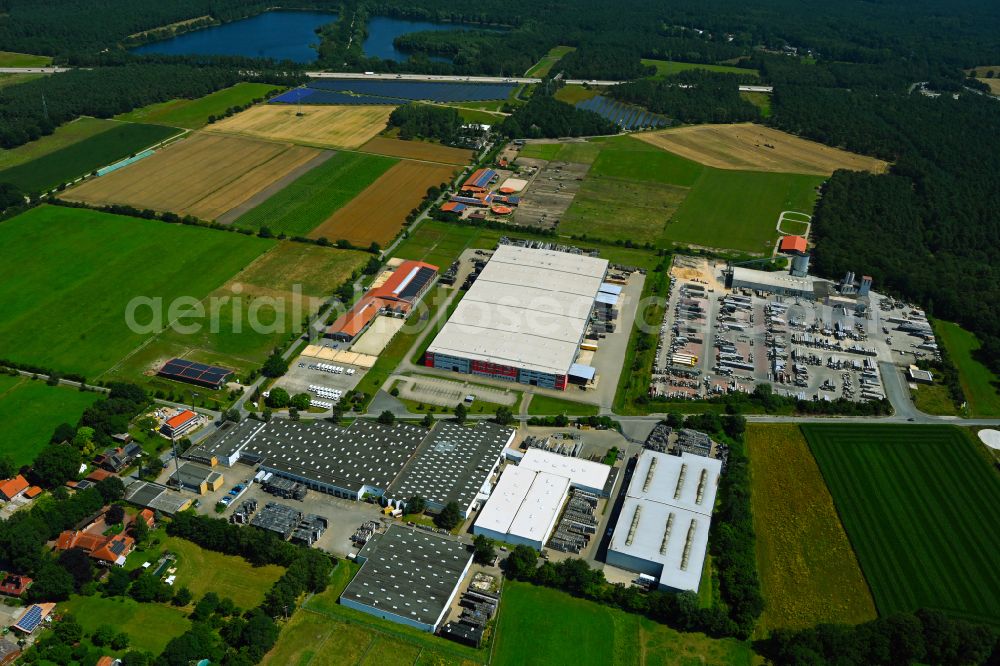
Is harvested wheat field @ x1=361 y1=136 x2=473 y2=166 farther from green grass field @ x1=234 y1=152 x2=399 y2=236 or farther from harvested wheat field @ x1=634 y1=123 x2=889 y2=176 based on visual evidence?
harvested wheat field @ x1=634 y1=123 x2=889 y2=176

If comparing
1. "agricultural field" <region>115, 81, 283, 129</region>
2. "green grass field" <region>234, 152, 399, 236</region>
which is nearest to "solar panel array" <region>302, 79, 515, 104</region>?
"agricultural field" <region>115, 81, 283, 129</region>

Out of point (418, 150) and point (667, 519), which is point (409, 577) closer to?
point (667, 519)

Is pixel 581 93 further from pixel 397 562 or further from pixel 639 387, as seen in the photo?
pixel 397 562

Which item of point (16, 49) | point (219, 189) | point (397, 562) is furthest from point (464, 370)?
point (16, 49)

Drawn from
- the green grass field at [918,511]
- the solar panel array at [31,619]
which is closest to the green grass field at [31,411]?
the solar panel array at [31,619]

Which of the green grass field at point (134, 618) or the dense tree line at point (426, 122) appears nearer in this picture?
the green grass field at point (134, 618)

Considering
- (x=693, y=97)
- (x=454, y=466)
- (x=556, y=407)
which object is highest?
(x=693, y=97)

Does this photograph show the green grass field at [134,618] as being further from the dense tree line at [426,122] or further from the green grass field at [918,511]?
the dense tree line at [426,122]

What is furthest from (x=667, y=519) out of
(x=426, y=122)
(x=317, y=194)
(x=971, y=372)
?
(x=426, y=122)
